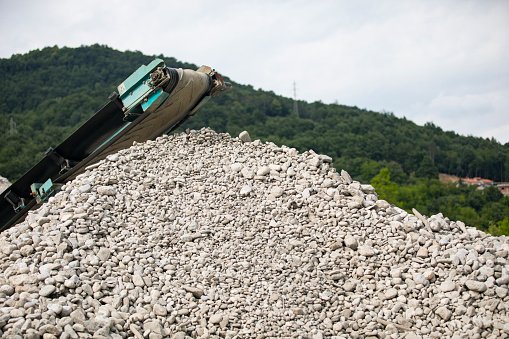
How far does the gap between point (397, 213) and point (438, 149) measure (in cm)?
5534

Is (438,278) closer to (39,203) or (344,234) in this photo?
(344,234)

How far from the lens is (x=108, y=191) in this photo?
7406 millimetres

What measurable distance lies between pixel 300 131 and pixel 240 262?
135ft

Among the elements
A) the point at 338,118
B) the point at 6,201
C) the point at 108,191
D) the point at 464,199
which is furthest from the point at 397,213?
the point at 338,118

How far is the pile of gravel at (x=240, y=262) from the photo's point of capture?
5.54 meters

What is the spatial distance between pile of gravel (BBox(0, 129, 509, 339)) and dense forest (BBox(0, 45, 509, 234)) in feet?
88.8

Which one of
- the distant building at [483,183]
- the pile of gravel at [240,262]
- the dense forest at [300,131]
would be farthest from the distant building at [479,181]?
the pile of gravel at [240,262]

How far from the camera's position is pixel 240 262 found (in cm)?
648

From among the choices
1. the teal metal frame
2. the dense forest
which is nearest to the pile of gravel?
the teal metal frame

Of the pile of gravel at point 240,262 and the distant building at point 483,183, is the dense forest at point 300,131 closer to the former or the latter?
the distant building at point 483,183

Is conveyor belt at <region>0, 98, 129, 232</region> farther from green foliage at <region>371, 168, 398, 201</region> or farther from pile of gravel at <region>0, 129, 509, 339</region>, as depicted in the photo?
green foliage at <region>371, 168, 398, 201</region>

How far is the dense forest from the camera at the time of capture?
4109 cm

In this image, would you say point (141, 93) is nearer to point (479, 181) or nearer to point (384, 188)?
point (384, 188)

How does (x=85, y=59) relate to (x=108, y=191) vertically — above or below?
above
